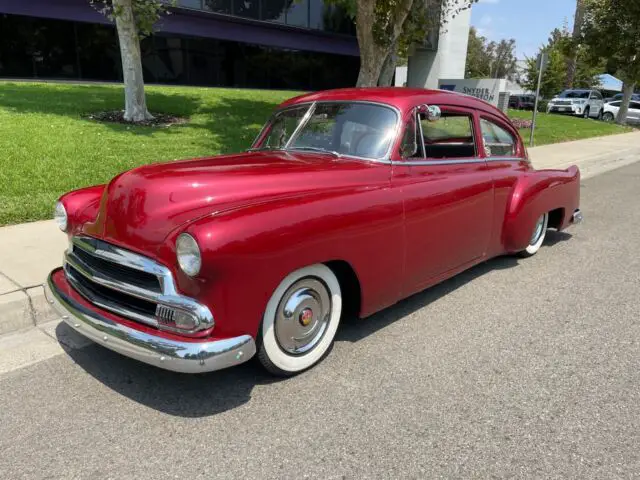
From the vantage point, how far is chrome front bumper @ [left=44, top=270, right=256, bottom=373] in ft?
8.31

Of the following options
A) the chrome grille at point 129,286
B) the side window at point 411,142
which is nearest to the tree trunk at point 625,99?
the side window at point 411,142

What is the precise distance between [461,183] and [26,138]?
7.11 metres

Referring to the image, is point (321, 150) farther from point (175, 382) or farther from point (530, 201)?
point (530, 201)

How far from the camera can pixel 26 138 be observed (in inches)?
323

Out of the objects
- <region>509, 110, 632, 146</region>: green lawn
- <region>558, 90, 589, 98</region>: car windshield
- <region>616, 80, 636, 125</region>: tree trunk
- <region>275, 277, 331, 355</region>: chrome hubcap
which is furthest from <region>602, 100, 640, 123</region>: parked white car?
<region>275, 277, 331, 355</region>: chrome hubcap

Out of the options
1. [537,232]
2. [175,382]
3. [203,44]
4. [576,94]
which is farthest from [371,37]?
[576,94]

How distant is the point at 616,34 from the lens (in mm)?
24016

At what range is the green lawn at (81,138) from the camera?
6.53 metres

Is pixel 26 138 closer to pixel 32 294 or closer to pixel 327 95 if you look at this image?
pixel 32 294

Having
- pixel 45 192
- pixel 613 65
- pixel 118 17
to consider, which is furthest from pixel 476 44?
pixel 45 192

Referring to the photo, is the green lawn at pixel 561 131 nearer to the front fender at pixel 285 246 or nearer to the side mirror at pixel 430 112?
the side mirror at pixel 430 112

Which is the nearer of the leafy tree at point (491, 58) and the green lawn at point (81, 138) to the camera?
the green lawn at point (81, 138)

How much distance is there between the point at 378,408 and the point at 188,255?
1.29m

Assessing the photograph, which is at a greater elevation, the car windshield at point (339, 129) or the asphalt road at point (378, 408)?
the car windshield at point (339, 129)
